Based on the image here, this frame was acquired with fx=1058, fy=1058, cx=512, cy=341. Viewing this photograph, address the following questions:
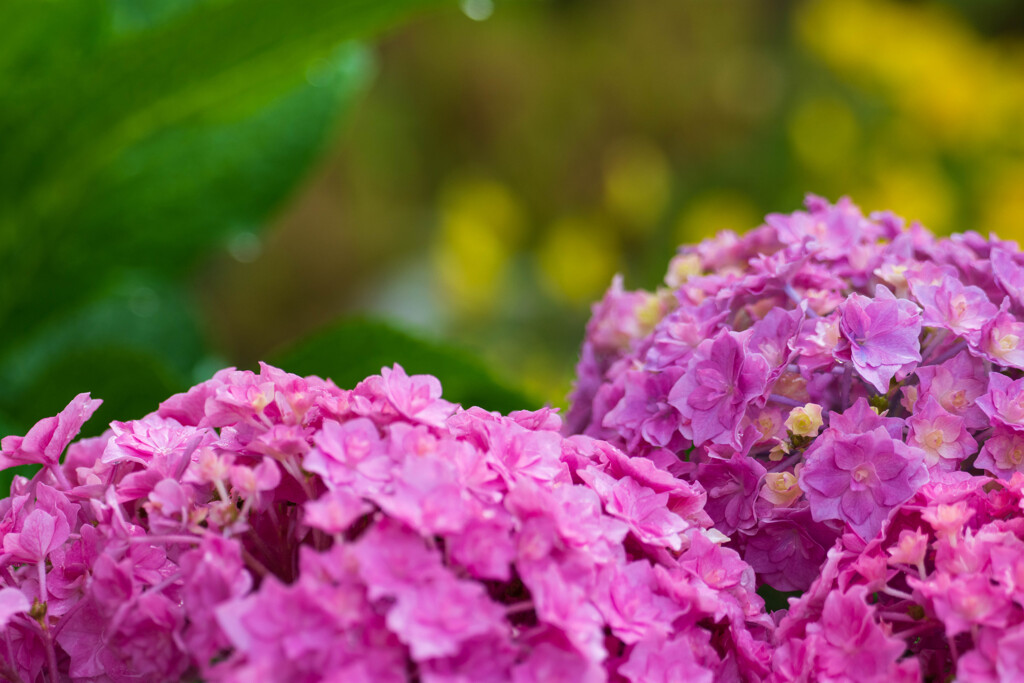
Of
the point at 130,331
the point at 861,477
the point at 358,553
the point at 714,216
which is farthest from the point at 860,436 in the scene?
the point at 714,216

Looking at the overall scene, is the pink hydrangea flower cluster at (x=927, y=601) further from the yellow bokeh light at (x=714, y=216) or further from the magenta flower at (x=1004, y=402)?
the yellow bokeh light at (x=714, y=216)

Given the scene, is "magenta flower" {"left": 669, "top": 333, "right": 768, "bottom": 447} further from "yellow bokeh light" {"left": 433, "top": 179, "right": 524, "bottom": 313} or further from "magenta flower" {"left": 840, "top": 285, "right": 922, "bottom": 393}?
"yellow bokeh light" {"left": 433, "top": 179, "right": 524, "bottom": 313}

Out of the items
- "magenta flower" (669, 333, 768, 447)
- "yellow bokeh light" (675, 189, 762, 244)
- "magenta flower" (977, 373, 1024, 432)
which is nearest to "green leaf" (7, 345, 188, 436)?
"magenta flower" (669, 333, 768, 447)

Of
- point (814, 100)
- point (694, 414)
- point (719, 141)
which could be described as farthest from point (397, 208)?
point (694, 414)

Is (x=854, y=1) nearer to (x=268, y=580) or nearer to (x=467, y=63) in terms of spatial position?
(x=467, y=63)

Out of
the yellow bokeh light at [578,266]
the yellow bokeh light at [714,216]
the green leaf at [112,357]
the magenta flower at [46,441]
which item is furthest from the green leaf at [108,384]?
the yellow bokeh light at [578,266]

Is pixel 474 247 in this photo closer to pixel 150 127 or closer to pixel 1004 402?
pixel 150 127
